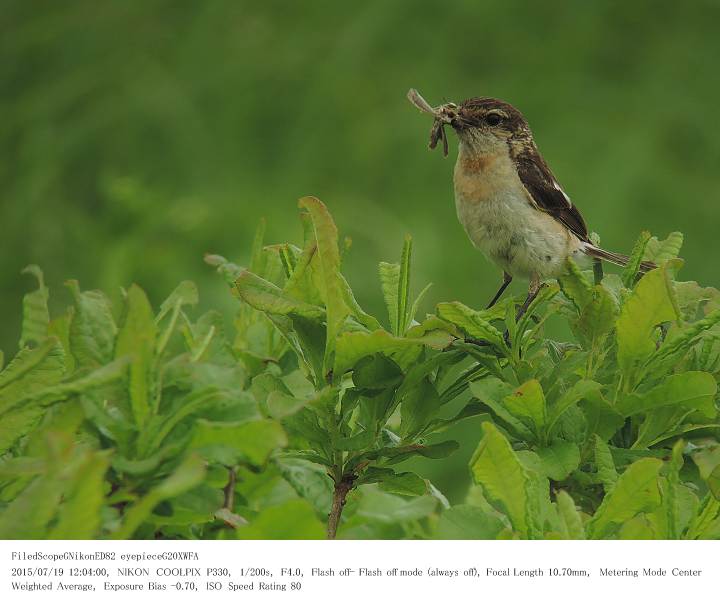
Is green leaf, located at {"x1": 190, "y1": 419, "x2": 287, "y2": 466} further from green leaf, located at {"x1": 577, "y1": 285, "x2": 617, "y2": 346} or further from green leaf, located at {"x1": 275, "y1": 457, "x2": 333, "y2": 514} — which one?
green leaf, located at {"x1": 577, "y1": 285, "x2": 617, "y2": 346}

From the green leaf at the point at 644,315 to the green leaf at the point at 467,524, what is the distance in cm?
29

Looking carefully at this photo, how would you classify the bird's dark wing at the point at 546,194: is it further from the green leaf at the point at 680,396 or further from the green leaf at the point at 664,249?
the green leaf at the point at 680,396

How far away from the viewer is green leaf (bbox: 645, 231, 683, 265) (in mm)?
1510

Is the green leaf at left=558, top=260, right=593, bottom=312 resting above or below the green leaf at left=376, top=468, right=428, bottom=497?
above

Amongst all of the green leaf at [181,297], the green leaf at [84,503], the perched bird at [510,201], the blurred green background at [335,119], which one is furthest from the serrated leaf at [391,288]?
the blurred green background at [335,119]

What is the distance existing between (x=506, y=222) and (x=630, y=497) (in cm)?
166

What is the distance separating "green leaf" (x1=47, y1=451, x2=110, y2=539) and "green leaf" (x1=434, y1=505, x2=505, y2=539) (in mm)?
330

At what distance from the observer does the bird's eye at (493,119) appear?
287 centimetres

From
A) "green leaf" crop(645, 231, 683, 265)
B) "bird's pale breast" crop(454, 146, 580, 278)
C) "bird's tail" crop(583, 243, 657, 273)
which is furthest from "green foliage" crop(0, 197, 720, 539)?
"bird's tail" crop(583, 243, 657, 273)

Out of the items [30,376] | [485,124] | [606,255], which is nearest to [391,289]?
[30,376]

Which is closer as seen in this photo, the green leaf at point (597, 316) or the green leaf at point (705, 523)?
the green leaf at point (705, 523)

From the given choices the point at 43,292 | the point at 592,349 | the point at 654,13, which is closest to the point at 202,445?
the point at 43,292

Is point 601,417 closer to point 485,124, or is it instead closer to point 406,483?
point 406,483
